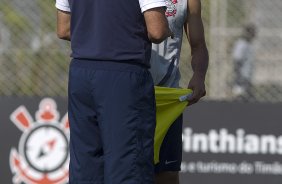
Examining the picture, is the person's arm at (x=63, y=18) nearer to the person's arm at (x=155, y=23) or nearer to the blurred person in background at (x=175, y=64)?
the person's arm at (x=155, y=23)

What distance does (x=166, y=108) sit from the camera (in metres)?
4.64

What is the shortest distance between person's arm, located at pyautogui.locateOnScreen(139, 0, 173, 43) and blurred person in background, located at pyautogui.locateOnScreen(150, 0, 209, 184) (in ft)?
3.27

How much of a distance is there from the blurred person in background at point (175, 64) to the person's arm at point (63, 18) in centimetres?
72

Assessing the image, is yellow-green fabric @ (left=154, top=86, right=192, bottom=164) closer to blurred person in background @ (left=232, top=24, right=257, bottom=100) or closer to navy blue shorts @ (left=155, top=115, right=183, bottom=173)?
navy blue shorts @ (left=155, top=115, right=183, bottom=173)

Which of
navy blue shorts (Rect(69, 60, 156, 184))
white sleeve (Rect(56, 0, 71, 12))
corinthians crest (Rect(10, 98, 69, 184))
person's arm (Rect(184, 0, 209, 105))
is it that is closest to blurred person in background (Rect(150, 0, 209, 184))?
person's arm (Rect(184, 0, 209, 105))

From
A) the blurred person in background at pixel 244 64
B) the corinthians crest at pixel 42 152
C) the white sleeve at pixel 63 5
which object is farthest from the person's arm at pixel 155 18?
the blurred person in background at pixel 244 64

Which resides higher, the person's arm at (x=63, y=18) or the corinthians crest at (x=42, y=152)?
the person's arm at (x=63, y=18)

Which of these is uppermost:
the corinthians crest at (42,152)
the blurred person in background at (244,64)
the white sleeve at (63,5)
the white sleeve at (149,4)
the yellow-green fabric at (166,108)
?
the white sleeve at (149,4)

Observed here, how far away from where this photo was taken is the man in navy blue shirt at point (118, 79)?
3791mm

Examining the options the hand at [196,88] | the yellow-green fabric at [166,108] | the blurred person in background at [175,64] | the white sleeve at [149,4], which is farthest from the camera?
the blurred person in background at [175,64]

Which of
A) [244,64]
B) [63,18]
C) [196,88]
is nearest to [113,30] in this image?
[63,18]

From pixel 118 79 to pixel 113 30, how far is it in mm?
235

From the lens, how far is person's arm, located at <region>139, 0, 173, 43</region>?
12.3 ft

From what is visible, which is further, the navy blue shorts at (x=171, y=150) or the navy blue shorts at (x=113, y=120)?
the navy blue shorts at (x=171, y=150)
